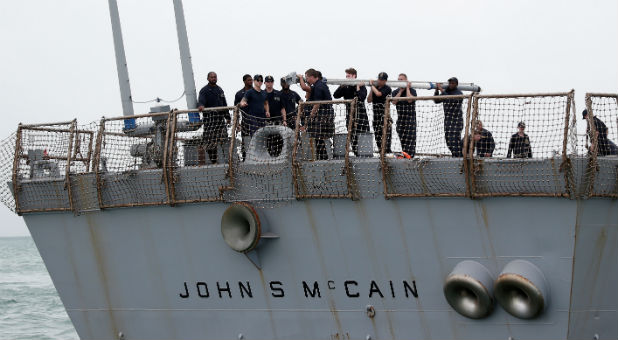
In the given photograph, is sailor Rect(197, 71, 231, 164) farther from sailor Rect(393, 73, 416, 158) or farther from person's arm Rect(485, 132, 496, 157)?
person's arm Rect(485, 132, 496, 157)

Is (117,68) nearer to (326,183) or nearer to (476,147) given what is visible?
(326,183)

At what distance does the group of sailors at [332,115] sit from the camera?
11633 mm

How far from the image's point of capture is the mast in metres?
14.7

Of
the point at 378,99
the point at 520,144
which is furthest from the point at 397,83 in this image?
the point at 520,144

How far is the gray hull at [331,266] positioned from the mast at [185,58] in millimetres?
2406

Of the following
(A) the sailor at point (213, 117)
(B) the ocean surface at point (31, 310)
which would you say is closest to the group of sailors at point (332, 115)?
(A) the sailor at point (213, 117)

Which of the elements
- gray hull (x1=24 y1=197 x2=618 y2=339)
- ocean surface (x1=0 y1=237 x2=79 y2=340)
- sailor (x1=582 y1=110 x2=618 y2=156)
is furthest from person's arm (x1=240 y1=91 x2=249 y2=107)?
ocean surface (x1=0 y1=237 x2=79 y2=340)

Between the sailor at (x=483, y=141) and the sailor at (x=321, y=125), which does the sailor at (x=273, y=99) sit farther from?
the sailor at (x=483, y=141)

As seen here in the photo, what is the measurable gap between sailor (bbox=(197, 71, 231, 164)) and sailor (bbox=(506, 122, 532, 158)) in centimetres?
449

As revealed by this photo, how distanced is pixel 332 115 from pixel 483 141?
2.29 metres

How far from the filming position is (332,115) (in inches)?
491

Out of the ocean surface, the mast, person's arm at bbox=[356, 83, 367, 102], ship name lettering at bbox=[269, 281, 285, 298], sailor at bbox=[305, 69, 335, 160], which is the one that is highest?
the mast

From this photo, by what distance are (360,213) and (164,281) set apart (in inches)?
150

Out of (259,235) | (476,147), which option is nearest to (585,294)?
(476,147)
